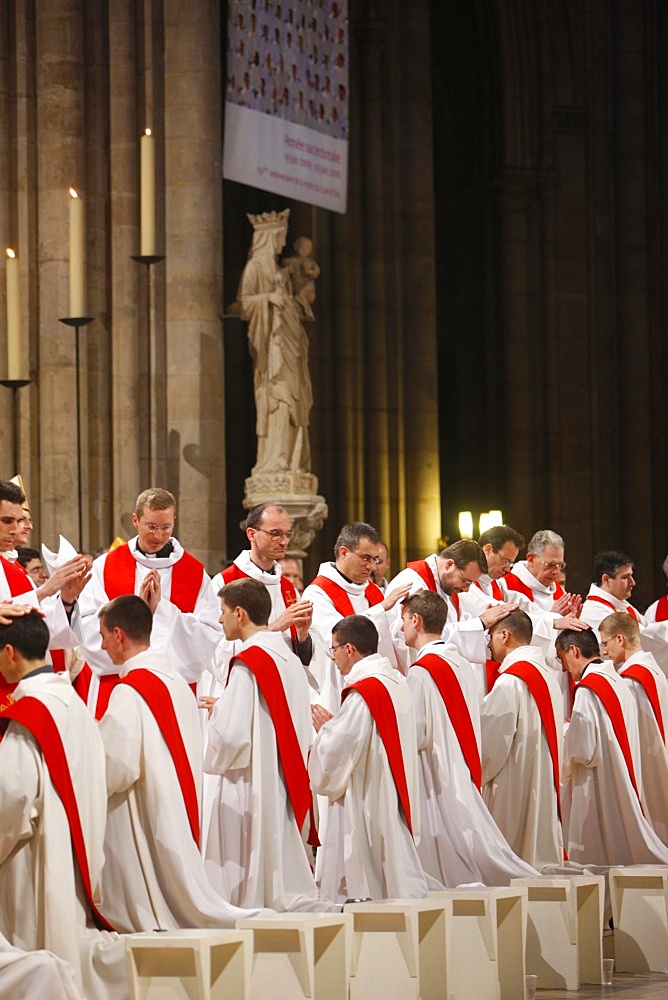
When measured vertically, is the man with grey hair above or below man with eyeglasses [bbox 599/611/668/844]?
above

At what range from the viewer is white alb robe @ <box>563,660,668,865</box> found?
9.58 meters

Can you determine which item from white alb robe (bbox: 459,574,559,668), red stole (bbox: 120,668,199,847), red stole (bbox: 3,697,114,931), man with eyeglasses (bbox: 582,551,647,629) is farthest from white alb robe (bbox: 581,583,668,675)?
red stole (bbox: 3,697,114,931)

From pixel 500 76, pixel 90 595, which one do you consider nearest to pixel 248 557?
pixel 90 595

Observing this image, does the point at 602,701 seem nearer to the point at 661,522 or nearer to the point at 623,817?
the point at 623,817

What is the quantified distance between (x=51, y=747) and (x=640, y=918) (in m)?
3.62

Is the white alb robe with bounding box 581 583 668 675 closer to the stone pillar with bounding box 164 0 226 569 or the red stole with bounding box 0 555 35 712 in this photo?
the stone pillar with bounding box 164 0 226 569

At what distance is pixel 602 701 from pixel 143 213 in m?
4.25

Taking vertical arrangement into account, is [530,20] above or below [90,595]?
above

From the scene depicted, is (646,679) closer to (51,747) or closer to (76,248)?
(76,248)

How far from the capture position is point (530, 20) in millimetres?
22484

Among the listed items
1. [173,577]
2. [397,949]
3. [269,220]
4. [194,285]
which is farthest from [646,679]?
[269,220]

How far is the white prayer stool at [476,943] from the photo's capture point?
732cm

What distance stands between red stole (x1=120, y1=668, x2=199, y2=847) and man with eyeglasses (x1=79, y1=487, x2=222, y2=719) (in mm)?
1218

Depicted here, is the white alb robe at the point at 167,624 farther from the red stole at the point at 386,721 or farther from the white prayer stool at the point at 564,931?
the white prayer stool at the point at 564,931
